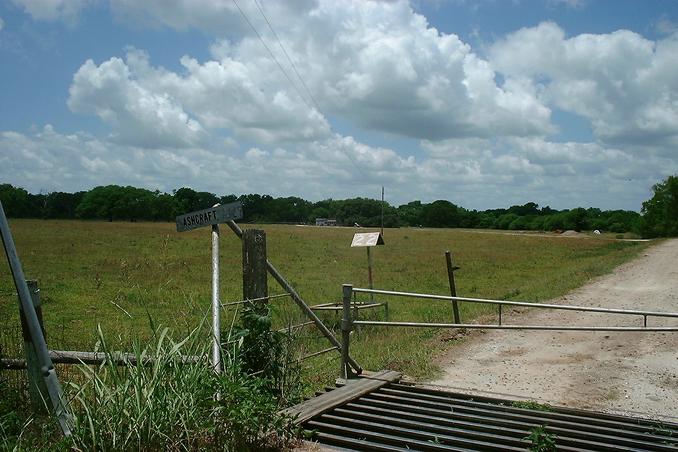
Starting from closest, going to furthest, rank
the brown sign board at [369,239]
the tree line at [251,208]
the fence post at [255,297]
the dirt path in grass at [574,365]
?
the fence post at [255,297]
the dirt path in grass at [574,365]
the brown sign board at [369,239]
the tree line at [251,208]

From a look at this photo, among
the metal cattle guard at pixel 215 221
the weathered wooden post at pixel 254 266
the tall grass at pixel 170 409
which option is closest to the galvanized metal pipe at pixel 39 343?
the tall grass at pixel 170 409

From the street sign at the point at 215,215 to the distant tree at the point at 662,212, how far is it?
217ft

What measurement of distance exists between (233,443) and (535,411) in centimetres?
293

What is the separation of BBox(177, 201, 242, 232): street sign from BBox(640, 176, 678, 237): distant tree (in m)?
66.2

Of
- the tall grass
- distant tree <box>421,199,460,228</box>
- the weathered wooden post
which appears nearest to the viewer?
the tall grass

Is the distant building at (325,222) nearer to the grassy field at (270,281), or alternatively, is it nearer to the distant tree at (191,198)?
the grassy field at (270,281)

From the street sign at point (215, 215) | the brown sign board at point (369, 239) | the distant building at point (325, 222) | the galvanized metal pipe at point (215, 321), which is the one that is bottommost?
the galvanized metal pipe at point (215, 321)

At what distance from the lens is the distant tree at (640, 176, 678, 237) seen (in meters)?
64.6

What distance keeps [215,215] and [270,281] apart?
13.0 meters

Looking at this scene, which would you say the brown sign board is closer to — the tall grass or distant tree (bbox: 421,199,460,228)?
the tall grass

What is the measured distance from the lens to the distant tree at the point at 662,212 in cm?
Result: 6462

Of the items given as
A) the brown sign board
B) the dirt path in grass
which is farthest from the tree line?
the dirt path in grass

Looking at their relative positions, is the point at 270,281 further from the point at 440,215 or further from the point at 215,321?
the point at 440,215

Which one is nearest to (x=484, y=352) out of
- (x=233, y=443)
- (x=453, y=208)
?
(x=233, y=443)
